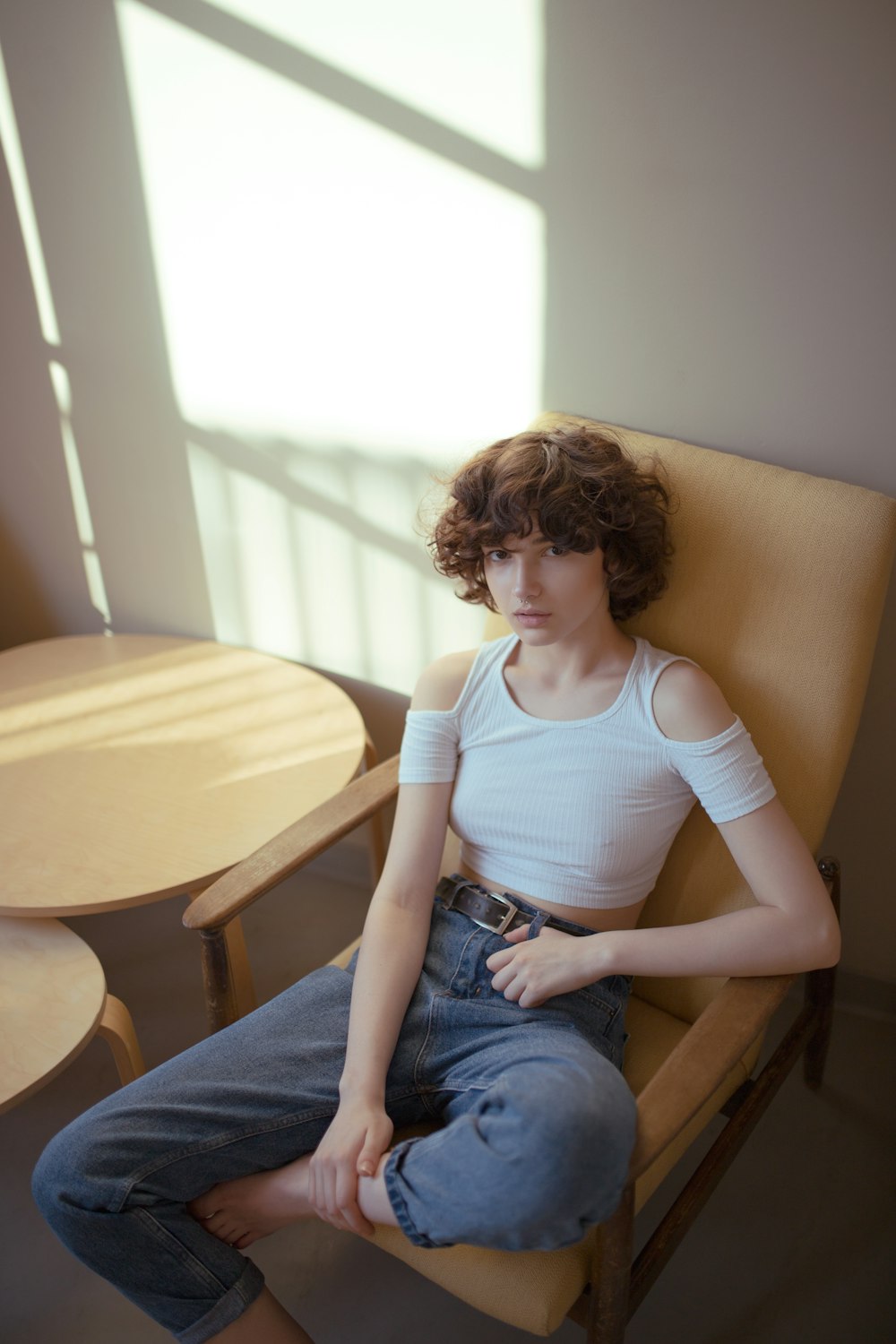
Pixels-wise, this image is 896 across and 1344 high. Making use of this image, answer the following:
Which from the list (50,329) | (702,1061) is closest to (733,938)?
(702,1061)

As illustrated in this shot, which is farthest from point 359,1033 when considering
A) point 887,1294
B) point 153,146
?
point 153,146

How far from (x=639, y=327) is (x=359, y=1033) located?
3.43 ft

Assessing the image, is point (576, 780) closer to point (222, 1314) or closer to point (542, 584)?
point (542, 584)

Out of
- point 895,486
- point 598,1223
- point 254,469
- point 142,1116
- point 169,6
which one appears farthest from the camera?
point 254,469

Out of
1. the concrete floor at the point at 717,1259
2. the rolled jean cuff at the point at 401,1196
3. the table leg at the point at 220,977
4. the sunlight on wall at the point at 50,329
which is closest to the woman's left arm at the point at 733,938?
the rolled jean cuff at the point at 401,1196

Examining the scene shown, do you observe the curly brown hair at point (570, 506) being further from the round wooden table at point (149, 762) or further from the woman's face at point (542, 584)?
the round wooden table at point (149, 762)

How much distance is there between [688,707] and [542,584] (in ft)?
0.78

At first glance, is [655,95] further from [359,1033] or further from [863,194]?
[359,1033]

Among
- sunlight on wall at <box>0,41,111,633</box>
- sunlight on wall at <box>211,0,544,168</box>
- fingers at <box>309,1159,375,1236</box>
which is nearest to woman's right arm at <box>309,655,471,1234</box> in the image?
fingers at <box>309,1159,375,1236</box>

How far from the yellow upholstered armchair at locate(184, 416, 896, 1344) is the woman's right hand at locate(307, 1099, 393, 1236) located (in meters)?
0.05

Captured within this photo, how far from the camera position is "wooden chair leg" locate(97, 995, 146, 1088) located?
5.14 feet

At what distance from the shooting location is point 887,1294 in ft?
4.95

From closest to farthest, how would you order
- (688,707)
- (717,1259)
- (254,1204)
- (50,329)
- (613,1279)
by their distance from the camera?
(613,1279) → (254,1204) → (688,707) → (717,1259) → (50,329)

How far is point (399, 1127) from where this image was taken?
1.30 m
